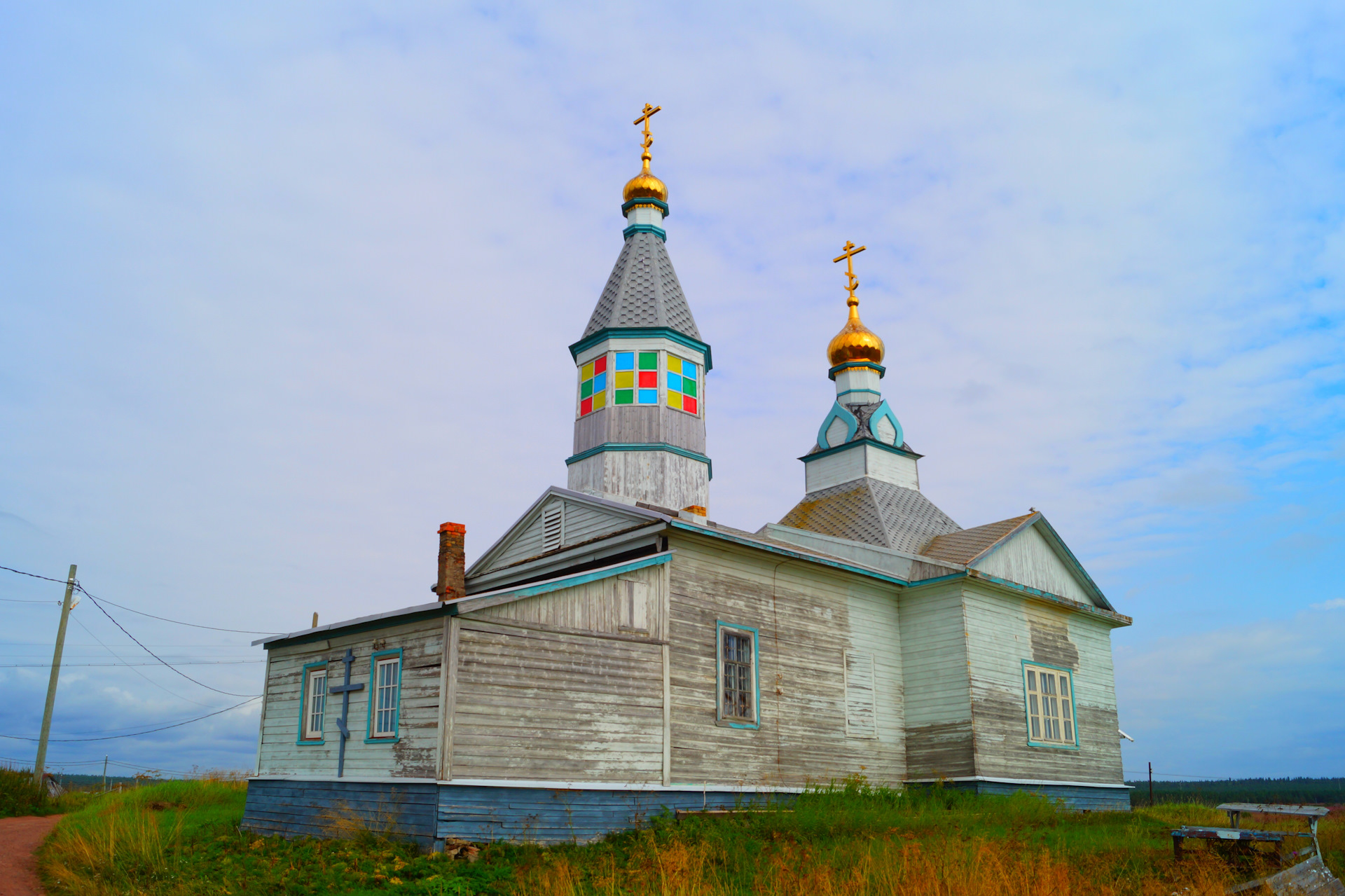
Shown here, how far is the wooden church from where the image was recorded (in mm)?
12461

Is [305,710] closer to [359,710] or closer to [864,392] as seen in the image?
[359,710]

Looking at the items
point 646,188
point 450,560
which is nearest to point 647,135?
point 646,188

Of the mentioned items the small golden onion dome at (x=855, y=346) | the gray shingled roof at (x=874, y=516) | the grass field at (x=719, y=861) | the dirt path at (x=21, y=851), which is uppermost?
the small golden onion dome at (x=855, y=346)

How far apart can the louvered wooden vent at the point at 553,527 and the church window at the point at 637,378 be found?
2.90 meters

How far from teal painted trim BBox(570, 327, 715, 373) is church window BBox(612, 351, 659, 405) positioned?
0.39m

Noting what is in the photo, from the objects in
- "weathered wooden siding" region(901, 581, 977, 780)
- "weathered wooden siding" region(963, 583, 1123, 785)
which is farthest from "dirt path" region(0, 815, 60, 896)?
"weathered wooden siding" region(963, 583, 1123, 785)

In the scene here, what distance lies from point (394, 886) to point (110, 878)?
398cm

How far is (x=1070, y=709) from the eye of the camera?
68.2 feet

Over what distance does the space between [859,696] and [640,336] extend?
855cm

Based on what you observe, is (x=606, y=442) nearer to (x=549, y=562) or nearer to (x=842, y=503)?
(x=549, y=562)

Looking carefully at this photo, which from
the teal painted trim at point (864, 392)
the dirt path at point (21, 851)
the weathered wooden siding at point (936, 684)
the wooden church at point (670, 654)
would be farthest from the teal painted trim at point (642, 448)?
the dirt path at point (21, 851)

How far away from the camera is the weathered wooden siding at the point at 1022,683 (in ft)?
60.2

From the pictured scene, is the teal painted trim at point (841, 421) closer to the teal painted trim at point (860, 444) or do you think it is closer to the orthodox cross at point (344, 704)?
the teal painted trim at point (860, 444)

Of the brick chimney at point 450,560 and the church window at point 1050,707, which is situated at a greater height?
the brick chimney at point 450,560
